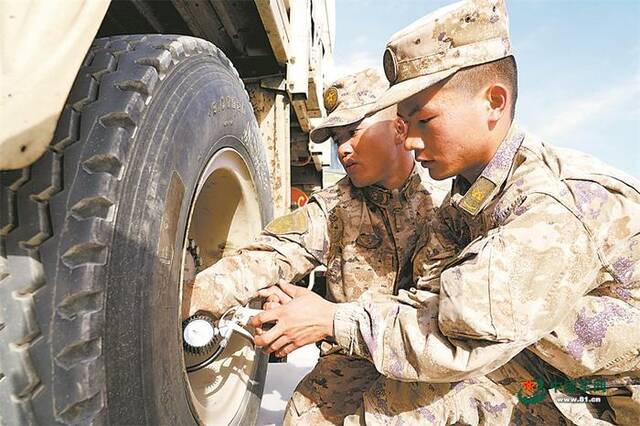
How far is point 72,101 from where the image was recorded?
808mm

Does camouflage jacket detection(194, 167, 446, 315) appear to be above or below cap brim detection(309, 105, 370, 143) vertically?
below

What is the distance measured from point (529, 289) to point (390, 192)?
848 mm

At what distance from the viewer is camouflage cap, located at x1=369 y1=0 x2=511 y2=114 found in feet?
3.84

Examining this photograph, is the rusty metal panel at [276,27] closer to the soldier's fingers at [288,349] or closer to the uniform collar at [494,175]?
the uniform collar at [494,175]

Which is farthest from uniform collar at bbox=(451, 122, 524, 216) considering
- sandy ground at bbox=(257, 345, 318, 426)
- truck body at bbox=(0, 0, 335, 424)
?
sandy ground at bbox=(257, 345, 318, 426)

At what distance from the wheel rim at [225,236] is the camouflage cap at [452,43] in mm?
474

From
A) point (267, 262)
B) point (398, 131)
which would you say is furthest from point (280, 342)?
point (398, 131)

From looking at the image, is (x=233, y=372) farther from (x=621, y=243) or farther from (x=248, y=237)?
(x=621, y=243)

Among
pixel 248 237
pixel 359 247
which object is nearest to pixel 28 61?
pixel 248 237

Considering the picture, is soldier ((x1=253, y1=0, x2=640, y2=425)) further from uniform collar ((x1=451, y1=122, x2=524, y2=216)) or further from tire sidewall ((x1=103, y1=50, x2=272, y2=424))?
tire sidewall ((x1=103, y1=50, x2=272, y2=424))

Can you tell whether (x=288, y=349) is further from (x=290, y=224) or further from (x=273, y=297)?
(x=290, y=224)

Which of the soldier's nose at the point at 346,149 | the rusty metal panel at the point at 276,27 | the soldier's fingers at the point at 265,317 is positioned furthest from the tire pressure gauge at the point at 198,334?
the rusty metal panel at the point at 276,27

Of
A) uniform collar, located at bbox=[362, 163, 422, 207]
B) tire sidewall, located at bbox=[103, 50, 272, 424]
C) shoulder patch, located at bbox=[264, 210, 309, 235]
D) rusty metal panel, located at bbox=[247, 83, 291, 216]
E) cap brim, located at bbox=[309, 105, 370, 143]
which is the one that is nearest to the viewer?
tire sidewall, located at bbox=[103, 50, 272, 424]

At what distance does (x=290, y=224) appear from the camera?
62.6 inches
